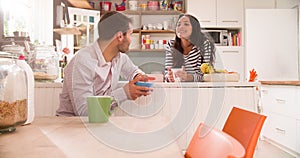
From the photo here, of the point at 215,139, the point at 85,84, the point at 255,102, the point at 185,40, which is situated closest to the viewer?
the point at 215,139

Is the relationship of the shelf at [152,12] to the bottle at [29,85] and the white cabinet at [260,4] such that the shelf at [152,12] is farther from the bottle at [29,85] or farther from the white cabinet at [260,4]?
the bottle at [29,85]

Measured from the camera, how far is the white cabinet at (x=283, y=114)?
2875mm

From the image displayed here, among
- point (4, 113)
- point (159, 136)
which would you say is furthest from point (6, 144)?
point (159, 136)

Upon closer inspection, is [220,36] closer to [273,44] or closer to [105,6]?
[273,44]

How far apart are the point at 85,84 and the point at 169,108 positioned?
0.48 m

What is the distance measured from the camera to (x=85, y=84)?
1.32 metres

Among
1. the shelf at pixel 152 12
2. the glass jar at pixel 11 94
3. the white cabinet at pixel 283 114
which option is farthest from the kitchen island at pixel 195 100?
the shelf at pixel 152 12

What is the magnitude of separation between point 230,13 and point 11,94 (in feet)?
12.4

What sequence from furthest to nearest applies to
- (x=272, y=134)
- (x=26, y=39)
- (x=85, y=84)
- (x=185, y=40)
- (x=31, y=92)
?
1. (x=272, y=134)
2. (x=185, y=40)
3. (x=26, y=39)
4. (x=85, y=84)
5. (x=31, y=92)

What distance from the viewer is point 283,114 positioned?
3.15m

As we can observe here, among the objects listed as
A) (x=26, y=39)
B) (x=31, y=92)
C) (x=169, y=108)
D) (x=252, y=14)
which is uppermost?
(x=252, y=14)

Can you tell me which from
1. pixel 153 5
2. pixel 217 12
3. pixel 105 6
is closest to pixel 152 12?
pixel 153 5

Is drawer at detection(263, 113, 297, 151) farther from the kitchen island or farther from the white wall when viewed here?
the white wall

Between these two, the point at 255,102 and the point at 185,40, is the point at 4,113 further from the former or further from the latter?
the point at 185,40
